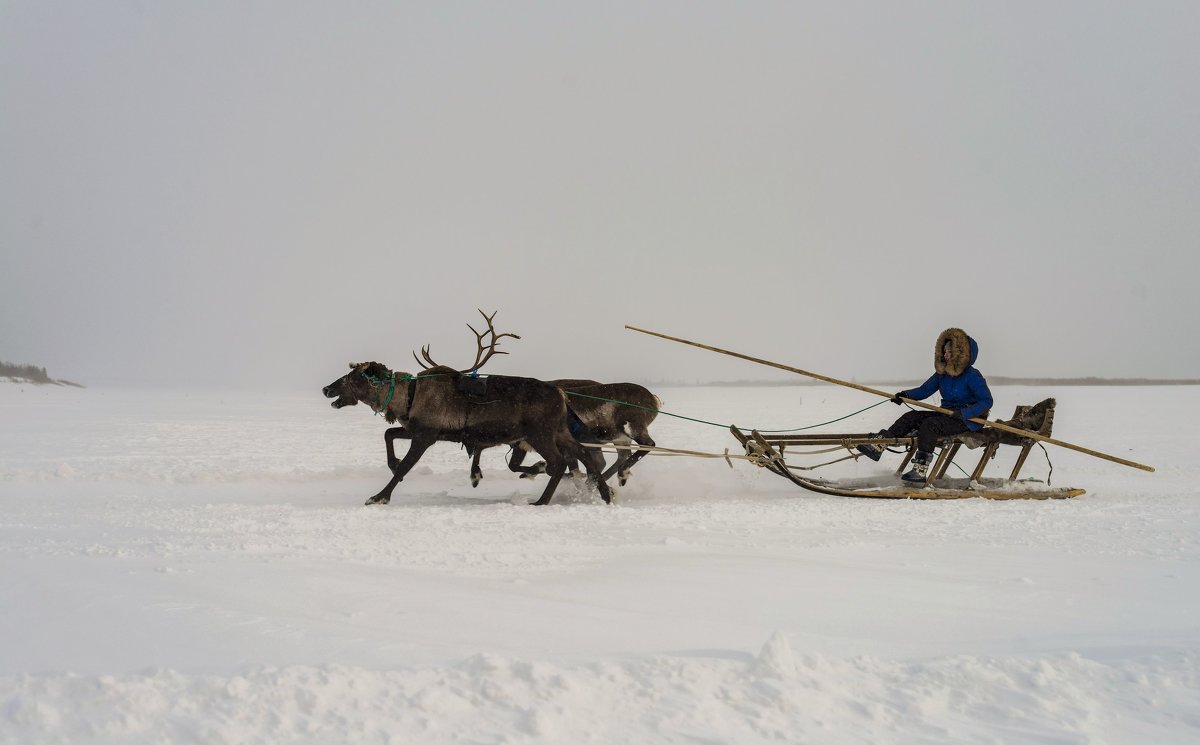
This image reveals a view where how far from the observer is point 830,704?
316cm

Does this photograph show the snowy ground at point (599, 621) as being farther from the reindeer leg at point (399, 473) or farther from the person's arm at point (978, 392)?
the person's arm at point (978, 392)

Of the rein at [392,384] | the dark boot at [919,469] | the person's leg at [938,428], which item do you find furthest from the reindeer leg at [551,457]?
the person's leg at [938,428]

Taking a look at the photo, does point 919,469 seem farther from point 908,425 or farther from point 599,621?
point 599,621

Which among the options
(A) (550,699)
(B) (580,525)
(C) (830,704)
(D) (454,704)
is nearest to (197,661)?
(D) (454,704)

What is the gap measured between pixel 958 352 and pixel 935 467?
1322mm

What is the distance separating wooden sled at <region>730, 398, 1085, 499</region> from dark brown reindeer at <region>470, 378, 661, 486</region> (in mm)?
1421

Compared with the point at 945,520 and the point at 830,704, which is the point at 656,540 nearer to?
the point at 945,520

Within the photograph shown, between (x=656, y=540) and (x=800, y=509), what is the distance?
7.34ft

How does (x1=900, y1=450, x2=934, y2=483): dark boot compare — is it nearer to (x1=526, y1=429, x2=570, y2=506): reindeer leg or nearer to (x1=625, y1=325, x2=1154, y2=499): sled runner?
(x1=625, y1=325, x2=1154, y2=499): sled runner

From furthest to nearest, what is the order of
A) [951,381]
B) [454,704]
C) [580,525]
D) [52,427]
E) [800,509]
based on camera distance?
[52,427] < [951,381] < [800,509] < [580,525] < [454,704]

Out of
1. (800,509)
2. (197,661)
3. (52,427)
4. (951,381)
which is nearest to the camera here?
(197,661)

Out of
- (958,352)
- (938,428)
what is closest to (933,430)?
(938,428)

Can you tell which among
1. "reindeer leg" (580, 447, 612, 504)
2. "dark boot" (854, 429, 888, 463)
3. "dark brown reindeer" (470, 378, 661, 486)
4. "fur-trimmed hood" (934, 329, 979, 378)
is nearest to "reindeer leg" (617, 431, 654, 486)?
"dark brown reindeer" (470, 378, 661, 486)

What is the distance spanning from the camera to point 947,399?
10.1 m
